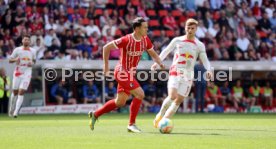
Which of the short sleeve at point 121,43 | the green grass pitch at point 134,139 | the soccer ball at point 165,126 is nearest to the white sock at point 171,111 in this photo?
the green grass pitch at point 134,139

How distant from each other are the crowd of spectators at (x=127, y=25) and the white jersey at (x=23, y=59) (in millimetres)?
3035

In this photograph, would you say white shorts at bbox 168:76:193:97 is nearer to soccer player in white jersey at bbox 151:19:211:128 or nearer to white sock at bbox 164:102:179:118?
soccer player in white jersey at bbox 151:19:211:128

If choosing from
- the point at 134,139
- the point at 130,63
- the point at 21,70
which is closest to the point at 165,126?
the point at 130,63

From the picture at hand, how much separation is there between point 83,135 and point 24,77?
9626mm

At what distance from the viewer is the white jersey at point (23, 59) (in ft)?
73.0

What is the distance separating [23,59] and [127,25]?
702 cm

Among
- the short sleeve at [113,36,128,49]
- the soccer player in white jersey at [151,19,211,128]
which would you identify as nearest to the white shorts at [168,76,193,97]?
the soccer player in white jersey at [151,19,211,128]

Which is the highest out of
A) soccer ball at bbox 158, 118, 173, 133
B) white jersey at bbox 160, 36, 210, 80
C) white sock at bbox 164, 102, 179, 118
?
white jersey at bbox 160, 36, 210, 80

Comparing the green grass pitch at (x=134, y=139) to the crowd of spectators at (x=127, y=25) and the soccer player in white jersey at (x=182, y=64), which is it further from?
the crowd of spectators at (x=127, y=25)

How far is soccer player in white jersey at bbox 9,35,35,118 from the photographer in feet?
72.8

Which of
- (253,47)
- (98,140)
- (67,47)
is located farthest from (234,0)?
(98,140)

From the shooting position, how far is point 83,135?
43.5ft

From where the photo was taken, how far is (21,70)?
22625 mm

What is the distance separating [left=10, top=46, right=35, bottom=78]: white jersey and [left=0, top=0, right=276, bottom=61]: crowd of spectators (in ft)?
9.96
